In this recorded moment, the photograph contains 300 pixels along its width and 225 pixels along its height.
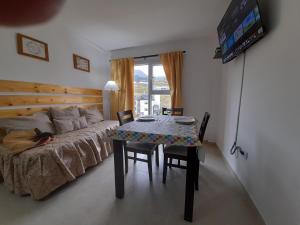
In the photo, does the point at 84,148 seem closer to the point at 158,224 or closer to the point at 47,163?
the point at 47,163

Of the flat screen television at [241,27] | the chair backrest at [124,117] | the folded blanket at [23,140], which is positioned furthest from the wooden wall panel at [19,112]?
the flat screen television at [241,27]

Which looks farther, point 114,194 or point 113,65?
point 113,65

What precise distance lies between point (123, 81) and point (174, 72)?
4.48 ft

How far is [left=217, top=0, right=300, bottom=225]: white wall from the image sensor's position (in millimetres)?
940

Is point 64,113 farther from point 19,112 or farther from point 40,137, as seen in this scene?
point 40,137

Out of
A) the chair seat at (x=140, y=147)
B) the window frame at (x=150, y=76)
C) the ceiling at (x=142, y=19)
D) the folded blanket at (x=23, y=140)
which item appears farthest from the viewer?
the window frame at (x=150, y=76)

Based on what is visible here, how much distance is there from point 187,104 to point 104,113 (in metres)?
2.23

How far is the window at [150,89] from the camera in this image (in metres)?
3.69

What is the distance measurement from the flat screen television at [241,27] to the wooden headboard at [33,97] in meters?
2.85

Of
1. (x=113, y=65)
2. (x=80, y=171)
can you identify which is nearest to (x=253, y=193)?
(x=80, y=171)

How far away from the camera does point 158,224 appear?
1.22 meters

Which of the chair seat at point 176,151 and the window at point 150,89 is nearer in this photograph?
the chair seat at point 176,151

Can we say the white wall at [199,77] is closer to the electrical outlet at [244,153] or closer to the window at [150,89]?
the window at [150,89]

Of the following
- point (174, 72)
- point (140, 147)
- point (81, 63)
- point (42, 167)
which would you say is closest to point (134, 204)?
point (140, 147)
